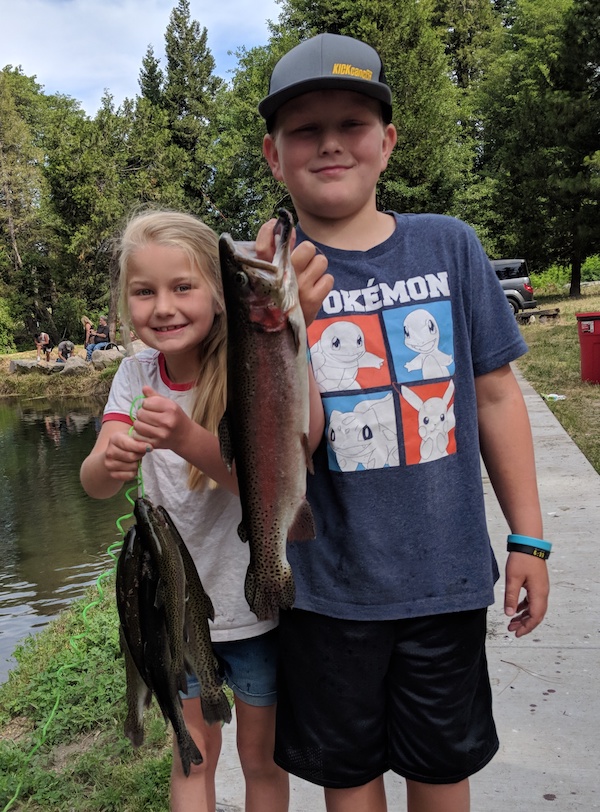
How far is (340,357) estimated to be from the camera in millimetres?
1872

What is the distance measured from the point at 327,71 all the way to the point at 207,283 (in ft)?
2.21

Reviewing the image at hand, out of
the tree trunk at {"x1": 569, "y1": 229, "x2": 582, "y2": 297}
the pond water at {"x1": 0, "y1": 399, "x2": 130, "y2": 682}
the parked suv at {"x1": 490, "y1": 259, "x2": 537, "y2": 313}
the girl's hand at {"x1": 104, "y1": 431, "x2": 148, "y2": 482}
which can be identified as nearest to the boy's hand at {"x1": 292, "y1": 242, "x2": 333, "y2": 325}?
the girl's hand at {"x1": 104, "y1": 431, "x2": 148, "y2": 482}

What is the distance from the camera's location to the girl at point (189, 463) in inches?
82.3

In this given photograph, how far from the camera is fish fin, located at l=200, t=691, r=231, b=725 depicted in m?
1.97

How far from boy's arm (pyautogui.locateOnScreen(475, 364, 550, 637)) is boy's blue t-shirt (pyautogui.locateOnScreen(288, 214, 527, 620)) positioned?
11 centimetres

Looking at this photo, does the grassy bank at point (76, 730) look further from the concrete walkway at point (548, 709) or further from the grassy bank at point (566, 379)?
the grassy bank at point (566, 379)

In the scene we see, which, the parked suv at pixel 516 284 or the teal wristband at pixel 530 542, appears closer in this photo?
the teal wristband at pixel 530 542

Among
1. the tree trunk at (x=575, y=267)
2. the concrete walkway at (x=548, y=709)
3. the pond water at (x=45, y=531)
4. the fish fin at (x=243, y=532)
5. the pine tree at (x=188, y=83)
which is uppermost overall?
the pine tree at (x=188, y=83)

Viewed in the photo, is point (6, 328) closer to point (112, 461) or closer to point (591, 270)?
point (591, 270)

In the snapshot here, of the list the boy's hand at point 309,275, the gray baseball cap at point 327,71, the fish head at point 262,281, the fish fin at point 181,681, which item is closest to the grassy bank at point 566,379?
the gray baseball cap at point 327,71

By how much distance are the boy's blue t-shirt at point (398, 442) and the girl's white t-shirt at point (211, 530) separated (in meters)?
0.33

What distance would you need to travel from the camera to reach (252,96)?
3369 cm

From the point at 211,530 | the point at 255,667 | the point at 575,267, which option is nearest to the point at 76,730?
the point at 255,667

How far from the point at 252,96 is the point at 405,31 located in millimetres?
7840
